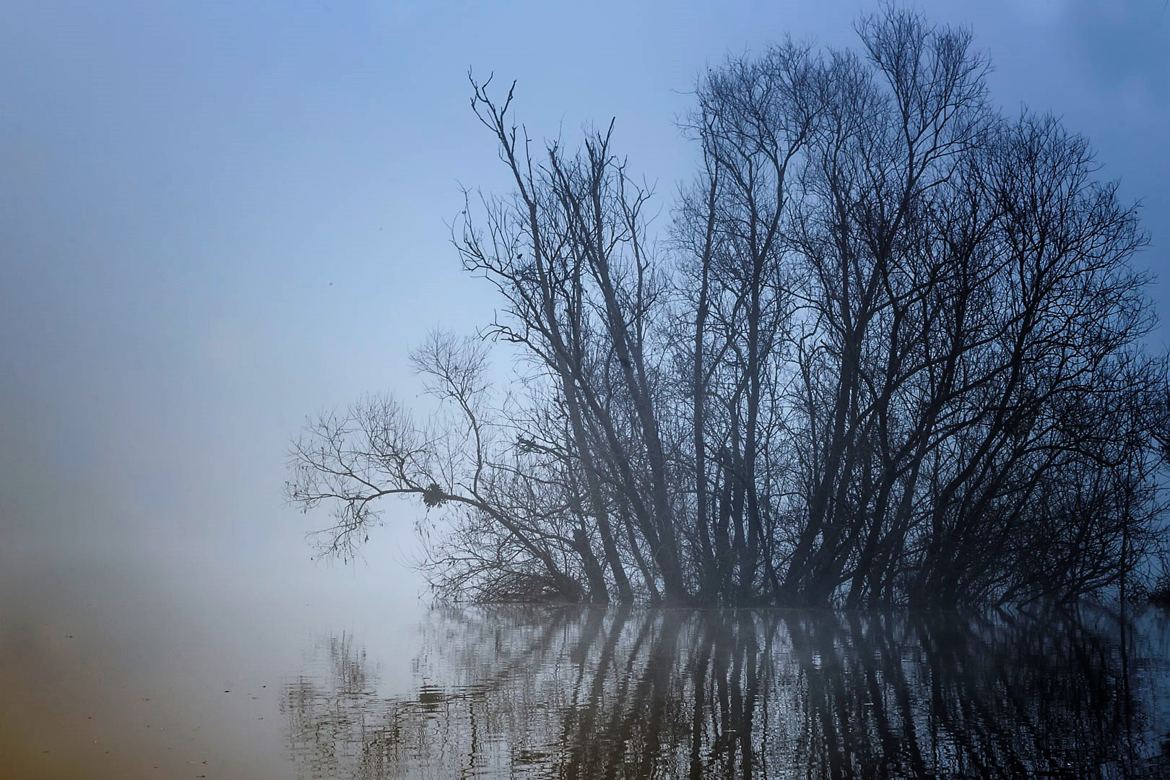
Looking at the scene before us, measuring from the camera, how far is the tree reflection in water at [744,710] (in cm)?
453

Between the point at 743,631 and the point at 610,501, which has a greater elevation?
the point at 610,501

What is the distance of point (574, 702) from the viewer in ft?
20.6

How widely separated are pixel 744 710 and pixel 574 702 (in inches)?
39.9

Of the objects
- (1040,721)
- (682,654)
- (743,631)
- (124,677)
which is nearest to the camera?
(1040,721)

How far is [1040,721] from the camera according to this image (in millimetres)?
5465

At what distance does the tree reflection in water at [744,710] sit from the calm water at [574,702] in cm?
2

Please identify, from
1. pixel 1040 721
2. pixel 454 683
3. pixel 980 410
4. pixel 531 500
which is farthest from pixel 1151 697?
pixel 531 500

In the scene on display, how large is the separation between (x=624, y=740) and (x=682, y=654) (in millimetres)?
4229

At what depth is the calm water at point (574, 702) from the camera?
4.54 meters

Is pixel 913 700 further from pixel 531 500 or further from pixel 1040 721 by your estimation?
pixel 531 500

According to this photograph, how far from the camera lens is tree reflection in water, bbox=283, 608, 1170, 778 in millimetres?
4527

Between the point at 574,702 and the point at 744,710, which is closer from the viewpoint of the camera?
the point at 744,710

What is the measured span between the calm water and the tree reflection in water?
0.02 m

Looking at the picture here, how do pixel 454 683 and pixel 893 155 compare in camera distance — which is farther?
pixel 893 155
